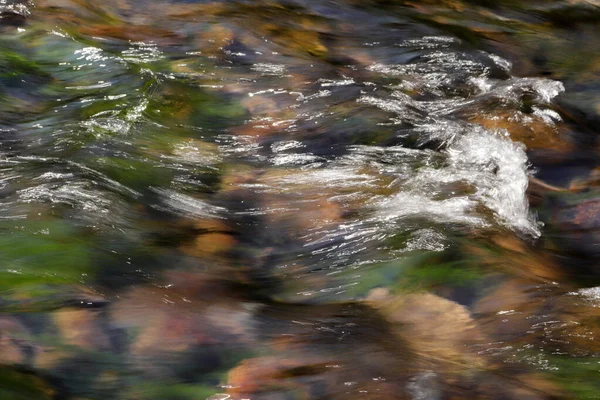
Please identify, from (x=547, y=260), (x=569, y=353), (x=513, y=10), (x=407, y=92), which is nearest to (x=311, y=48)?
(x=407, y=92)

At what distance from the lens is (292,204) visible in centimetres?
469

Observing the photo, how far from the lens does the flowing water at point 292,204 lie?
3105mm

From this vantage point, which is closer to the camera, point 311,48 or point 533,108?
point 533,108

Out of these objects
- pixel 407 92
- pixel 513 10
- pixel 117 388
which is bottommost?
pixel 117 388

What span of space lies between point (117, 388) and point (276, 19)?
5.05 metres

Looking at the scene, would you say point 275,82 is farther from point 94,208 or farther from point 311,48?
point 94,208

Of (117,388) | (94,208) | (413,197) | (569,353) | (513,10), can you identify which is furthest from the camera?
(513,10)

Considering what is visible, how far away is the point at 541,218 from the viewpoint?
4.88 meters

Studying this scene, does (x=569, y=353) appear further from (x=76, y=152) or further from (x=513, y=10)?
(x=513, y=10)

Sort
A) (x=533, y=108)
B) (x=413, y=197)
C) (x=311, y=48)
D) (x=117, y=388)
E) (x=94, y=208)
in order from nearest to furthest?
1. (x=117, y=388)
2. (x=94, y=208)
3. (x=413, y=197)
4. (x=533, y=108)
5. (x=311, y=48)

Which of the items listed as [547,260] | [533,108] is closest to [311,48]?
[533,108]

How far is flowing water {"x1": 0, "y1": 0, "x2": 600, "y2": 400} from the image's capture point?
3.11m

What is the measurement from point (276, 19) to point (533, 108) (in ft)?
8.45

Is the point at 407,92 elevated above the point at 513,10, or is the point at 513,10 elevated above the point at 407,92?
the point at 513,10
